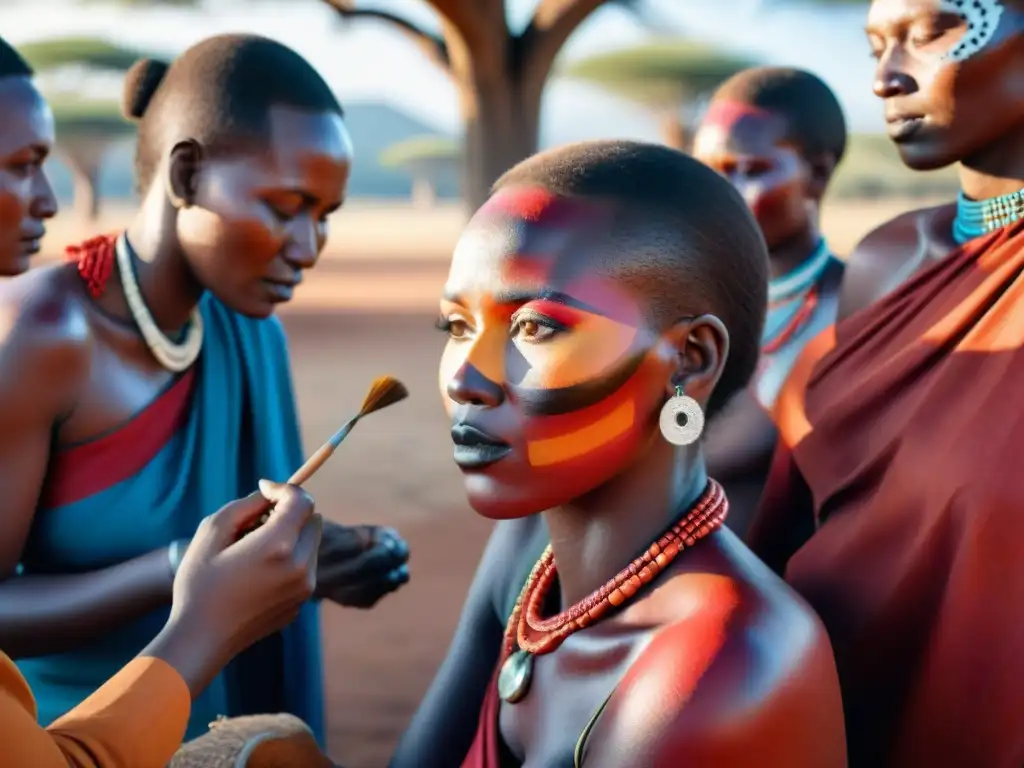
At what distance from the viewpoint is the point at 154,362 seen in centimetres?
240

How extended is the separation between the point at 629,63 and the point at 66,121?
16.1 metres

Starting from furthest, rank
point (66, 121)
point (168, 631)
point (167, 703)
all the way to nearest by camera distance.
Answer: point (66, 121), point (168, 631), point (167, 703)

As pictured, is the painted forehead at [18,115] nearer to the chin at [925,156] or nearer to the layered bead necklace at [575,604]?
the layered bead necklace at [575,604]

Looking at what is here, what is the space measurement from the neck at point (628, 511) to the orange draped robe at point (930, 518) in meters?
0.32

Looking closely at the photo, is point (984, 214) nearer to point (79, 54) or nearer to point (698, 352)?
point (698, 352)

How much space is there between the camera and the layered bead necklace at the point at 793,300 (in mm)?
2969

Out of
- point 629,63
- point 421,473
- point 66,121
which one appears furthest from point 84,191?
point 421,473

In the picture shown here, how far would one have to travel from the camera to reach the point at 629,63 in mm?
28359

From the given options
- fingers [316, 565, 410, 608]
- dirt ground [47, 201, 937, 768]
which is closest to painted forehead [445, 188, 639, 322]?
fingers [316, 565, 410, 608]

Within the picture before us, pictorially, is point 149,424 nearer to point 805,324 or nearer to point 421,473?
point 805,324

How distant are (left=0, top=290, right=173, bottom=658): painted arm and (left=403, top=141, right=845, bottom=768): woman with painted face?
914mm

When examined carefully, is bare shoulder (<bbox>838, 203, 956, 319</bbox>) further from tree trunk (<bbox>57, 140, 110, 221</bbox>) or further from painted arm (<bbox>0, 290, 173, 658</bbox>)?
tree trunk (<bbox>57, 140, 110, 221</bbox>)

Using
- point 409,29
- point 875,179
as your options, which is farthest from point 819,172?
point 875,179

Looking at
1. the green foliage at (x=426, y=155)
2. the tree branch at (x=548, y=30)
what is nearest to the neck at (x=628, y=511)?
the tree branch at (x=548, y=30)
